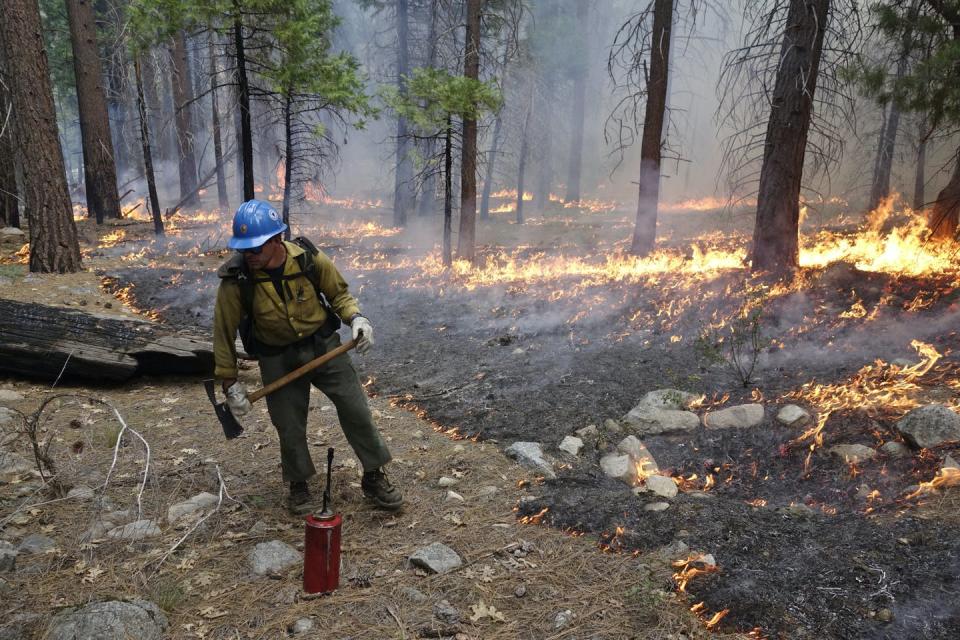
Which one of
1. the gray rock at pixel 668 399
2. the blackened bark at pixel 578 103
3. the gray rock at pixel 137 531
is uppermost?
the blackened bark at pixel 578 103

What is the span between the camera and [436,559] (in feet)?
11.2

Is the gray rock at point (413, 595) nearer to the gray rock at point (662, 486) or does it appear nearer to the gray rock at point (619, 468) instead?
Answer: the gray rock at point (662, 486)

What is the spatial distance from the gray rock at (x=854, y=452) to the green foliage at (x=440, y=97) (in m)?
9.88

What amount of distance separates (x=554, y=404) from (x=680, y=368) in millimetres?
1753

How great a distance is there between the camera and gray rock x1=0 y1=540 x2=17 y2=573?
303 centimetres

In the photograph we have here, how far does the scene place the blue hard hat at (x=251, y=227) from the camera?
11.4 ft

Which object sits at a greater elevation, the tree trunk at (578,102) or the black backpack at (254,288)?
the tree trunk at (578,102)

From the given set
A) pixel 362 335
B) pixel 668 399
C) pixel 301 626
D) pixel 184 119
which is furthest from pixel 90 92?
pixel 301 626

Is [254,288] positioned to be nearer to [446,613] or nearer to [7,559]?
[7,559]

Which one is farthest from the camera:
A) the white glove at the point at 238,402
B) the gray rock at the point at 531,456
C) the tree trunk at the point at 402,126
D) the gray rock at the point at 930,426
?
the tree trunk at the point at 402,126

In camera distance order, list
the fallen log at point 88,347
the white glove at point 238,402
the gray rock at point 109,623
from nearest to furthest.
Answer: the gray rock at point 109,623, the white glove at point 238,402, the fallen log at point 88,347

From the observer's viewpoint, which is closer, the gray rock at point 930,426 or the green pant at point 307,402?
the green pant at point 307,402

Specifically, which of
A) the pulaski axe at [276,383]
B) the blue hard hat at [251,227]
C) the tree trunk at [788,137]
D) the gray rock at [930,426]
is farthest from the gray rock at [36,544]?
the tree trunk at [788,137]

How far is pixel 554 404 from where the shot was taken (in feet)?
20.1
